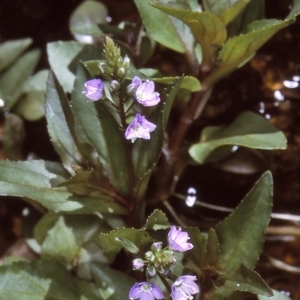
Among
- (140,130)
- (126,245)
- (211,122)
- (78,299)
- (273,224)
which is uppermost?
(140,130)

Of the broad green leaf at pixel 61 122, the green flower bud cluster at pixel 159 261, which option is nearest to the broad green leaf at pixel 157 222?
the green flower bud cluster at pixel 159 261

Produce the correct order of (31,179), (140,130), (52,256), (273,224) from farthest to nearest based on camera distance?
(273,224) < (52,256) < (31,179) < (140,130)

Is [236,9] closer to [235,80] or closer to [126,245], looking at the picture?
[235,80]

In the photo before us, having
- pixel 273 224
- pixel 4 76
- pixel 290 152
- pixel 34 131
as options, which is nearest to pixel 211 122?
pixel 290 152

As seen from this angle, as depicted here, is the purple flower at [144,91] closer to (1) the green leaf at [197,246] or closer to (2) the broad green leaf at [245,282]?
(1) the green leaf at [197,246]

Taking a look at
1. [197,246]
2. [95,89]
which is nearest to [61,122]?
[95,89]

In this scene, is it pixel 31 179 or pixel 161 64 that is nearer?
pixel 31 179

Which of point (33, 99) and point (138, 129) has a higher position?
point (138, 129)

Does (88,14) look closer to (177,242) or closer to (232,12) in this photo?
(232,12)
